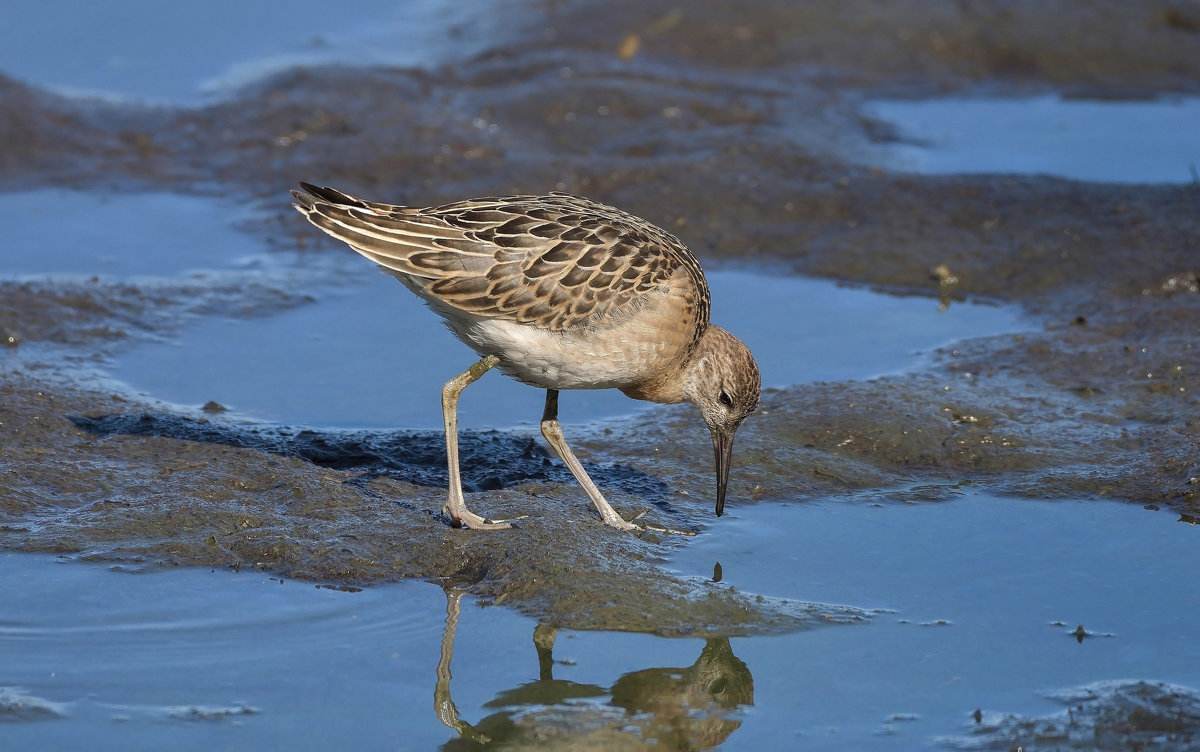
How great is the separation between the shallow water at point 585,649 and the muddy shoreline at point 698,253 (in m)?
0.29

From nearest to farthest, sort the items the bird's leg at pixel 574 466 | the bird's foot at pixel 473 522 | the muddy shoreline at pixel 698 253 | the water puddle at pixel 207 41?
the muddy shoreline at pixel 698 253, the bird's foot at pixel 473 522, the bird's leg at pixel 574 466, the water puddle at pixel 207 41

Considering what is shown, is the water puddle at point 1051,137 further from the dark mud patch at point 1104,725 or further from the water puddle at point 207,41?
the dark mud patch at point 1104,725

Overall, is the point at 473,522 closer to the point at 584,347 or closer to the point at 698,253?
the point at 584,347

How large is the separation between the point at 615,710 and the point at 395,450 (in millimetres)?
3544

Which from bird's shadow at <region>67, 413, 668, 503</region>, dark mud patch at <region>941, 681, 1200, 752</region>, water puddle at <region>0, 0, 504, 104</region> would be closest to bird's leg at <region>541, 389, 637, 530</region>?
bird's shadow at <region>67, 413, 668, 503</region>

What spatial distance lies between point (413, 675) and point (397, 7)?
16084mm

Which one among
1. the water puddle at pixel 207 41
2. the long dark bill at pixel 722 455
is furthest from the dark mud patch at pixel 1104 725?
the water puddle at pixel 207 41

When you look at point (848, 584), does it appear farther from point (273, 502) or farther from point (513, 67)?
point (513, 67)

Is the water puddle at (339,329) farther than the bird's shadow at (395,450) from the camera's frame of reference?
Yes

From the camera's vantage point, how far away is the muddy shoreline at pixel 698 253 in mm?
8031

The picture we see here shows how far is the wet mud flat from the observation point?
8.05 m

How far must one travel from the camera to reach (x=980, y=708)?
255 inches

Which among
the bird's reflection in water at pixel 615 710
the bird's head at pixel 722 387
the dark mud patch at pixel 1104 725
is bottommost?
the bird's reflection in water at pixel 615 710

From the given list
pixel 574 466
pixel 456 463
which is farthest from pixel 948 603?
pixel 456 463
